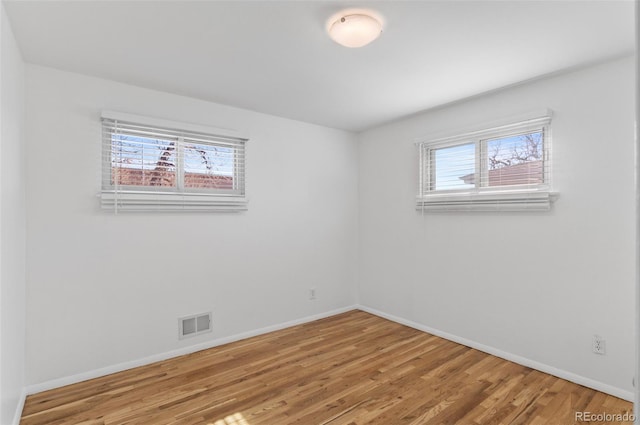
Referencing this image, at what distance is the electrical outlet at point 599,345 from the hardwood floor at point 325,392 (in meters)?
0.29

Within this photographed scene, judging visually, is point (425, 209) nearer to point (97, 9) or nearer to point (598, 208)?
point (598, 208)

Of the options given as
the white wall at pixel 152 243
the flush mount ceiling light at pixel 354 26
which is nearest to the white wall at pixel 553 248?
the white wall at pixel 152 243

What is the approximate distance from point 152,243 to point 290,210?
58.3 inches

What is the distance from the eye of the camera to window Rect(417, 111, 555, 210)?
2.68 metres

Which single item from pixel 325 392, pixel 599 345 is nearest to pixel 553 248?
pixel 599 345

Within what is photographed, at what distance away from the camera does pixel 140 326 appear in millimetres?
2748

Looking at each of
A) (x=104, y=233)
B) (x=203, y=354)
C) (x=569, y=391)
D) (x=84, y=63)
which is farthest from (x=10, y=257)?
(x=569, y=391)

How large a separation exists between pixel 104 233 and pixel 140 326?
842 millimetres

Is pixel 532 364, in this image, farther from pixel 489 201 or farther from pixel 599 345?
pixel 489 201

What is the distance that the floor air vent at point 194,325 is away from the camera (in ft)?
9.71

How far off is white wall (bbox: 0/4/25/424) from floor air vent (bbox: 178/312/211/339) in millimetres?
1074

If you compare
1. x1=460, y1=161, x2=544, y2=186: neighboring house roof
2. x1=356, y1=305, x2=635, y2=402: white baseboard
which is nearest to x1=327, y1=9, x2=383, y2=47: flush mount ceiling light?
x1=460, y1=161, x2=544, y2=186: neighboring house roof

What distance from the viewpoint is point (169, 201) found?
2.88 metres

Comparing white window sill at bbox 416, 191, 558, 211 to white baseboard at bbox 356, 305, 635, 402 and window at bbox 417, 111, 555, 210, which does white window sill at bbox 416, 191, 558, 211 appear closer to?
window at bbox 417, 111, 555, 210
